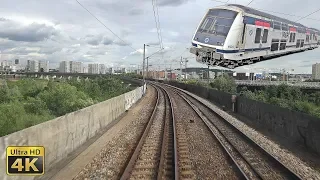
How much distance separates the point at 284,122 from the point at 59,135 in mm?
11125

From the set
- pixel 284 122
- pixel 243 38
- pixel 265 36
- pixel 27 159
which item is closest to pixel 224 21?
pixel 243 38

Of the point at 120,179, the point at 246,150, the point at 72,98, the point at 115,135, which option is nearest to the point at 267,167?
the point at 246,150

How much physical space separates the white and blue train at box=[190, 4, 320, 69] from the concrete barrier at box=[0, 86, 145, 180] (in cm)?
559

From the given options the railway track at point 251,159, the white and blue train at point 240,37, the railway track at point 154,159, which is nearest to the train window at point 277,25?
the white and blue train at point 240,37

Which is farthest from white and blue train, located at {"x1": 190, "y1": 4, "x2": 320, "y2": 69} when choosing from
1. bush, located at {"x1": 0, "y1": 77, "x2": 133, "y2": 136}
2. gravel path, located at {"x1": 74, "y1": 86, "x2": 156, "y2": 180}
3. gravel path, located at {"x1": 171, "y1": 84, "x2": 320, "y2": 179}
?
bush, located at {"x1": 0, "y1": 77, "x2": 133, "y2": 136}

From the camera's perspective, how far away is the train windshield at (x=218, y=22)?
12.8 metres

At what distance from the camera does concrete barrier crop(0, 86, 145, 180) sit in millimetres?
7738

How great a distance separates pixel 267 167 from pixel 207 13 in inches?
281

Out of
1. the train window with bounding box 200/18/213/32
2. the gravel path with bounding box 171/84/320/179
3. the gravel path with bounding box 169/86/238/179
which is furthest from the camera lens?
the train window with bounding box 200/18/213/32

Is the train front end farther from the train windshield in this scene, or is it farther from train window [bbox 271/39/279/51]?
train window [bbox 271/39/279/51]

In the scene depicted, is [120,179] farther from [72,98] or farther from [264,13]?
[72,98]

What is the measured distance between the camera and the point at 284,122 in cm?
1642

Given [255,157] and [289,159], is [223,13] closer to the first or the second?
[255,157]

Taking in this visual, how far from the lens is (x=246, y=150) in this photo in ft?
43.8
